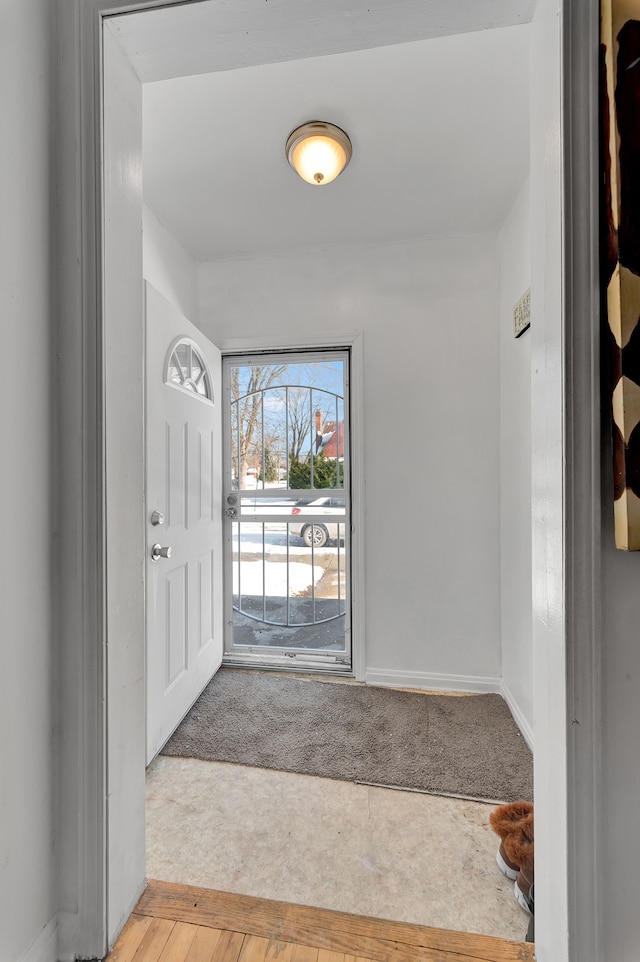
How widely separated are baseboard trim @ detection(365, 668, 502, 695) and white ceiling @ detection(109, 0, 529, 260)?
2375 mm

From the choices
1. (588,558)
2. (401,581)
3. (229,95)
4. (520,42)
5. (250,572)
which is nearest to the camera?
(588,558)

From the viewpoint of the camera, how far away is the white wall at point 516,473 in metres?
1.86

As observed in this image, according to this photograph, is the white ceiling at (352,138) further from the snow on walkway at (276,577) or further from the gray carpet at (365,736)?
the gray carpet at (365,736)

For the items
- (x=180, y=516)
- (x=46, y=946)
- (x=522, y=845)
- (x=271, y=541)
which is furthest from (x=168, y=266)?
(x=522, y=845)

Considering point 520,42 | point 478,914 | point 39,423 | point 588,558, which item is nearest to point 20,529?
point 39,423

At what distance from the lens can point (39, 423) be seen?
83 cm

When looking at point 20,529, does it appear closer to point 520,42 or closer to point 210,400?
point 210,400

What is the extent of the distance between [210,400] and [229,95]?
1.31 meters

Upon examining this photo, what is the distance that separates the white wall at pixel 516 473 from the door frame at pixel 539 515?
1.11 metres

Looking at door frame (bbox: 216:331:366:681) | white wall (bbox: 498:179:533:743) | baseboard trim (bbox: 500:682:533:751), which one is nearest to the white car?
door frame (bbox: 216:331:366:681)

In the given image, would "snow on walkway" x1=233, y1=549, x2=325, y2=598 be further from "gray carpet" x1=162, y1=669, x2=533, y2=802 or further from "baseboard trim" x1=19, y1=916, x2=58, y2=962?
"baseboard trim" x1=19, y1=916, x2=58, y2=962

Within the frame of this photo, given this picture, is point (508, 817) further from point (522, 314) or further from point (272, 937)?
point (522, 314)

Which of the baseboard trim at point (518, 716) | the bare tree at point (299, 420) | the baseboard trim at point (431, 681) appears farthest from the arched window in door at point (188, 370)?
the baseboard trim at point (518, 716)

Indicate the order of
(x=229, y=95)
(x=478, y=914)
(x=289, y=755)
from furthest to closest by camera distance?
(x=289, y=755) < (x=229, y=95) < (x=478, y=914)
